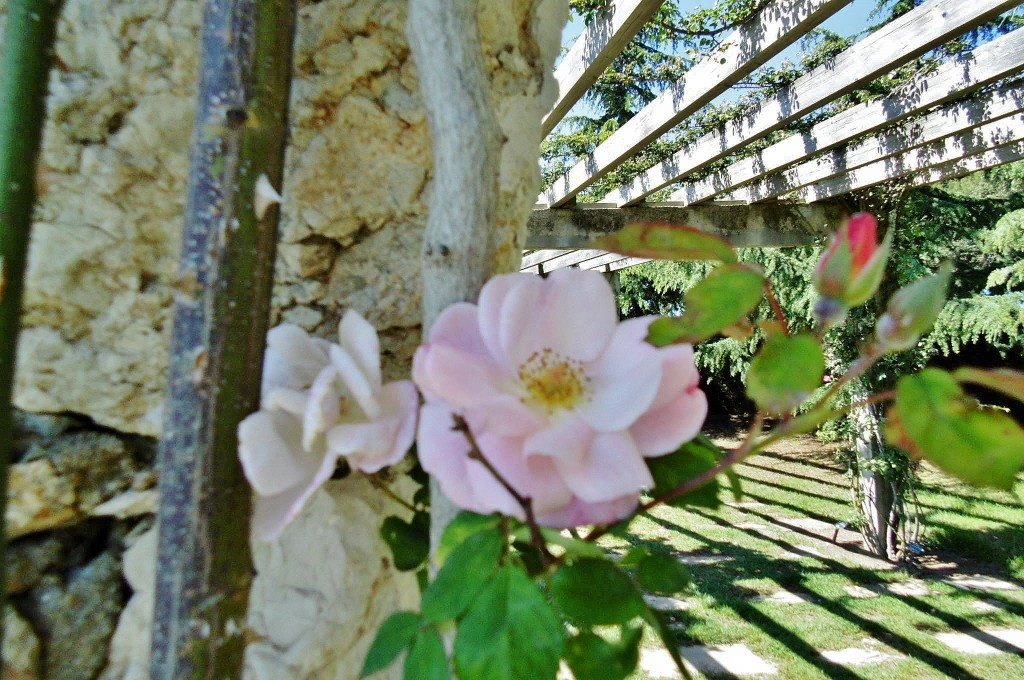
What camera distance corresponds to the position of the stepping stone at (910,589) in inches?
156

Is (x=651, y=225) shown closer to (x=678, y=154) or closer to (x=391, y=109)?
(x=391, y=109)

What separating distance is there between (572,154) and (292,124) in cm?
738

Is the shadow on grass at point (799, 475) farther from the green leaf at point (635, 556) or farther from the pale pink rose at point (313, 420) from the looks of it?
the pale pink rose at point (313, 420)

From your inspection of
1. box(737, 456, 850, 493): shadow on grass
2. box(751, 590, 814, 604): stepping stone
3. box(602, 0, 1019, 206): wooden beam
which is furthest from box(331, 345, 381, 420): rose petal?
box(737, 456, 850, 493): shadow on grass

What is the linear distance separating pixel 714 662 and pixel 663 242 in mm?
3140

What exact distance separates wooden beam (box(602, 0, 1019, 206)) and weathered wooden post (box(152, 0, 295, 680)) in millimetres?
2057

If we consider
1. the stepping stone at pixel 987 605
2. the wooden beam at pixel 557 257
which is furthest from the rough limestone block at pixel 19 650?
the stepping stone at pixel 987 605

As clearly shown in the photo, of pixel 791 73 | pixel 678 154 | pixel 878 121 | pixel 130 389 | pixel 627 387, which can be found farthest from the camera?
pixel 791 73

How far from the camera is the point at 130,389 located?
1.74ft

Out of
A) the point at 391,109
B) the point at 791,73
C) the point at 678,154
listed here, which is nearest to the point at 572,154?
the point at 791,73

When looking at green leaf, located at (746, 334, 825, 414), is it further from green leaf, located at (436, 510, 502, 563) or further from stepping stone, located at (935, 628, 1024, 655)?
stepping stone, located at (935, 628, 1024, 655)

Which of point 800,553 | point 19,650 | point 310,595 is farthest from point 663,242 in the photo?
point 800,553

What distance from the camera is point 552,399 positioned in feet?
1.30

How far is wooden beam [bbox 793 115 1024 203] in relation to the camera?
2.84m
